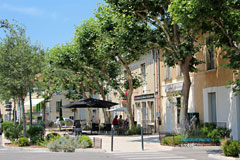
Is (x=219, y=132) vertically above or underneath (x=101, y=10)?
underneath

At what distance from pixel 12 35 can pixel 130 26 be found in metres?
6.13

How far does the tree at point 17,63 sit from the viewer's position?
19375mm

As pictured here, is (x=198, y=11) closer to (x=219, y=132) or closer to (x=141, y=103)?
(x=219, y=132)

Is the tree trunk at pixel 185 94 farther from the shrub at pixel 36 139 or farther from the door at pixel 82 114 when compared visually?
the door at pixel 82 114

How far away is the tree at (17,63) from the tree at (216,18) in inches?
333

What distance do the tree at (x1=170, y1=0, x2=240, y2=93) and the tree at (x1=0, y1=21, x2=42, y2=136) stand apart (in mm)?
8446

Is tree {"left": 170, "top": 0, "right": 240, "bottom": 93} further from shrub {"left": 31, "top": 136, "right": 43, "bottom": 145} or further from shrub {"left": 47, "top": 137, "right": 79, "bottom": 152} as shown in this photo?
shrub {"left": 31, "top": 136, "right": 43, "bottom": 145}

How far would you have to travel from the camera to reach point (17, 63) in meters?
19.1

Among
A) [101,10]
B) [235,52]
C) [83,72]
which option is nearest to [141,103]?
[83,72]

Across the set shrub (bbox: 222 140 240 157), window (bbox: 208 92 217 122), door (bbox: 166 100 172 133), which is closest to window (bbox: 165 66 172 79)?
door (bbox: 166 100 172 133)

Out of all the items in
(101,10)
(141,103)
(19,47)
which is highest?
(101,10)

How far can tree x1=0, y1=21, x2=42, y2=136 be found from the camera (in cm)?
1938

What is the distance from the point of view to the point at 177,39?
19.1 meters

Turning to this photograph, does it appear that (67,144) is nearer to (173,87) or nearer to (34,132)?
(34,132)
